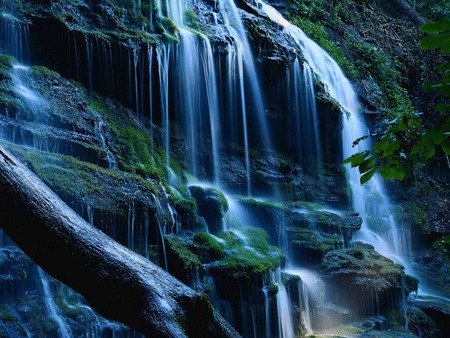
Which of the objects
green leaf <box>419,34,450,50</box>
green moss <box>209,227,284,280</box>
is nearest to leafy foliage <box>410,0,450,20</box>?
green moss <box>209,227,284,280</box>

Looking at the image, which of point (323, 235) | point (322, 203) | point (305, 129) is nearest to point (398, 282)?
point (323, 235)

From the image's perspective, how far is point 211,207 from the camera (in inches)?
343

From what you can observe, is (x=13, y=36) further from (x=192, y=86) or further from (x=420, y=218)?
(x=420, y=218)

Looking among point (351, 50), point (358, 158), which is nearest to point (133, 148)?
point (358, 158)

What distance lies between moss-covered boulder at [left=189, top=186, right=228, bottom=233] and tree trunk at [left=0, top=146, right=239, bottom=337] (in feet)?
21.3

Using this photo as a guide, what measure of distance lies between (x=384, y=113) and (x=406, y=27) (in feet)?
26.3

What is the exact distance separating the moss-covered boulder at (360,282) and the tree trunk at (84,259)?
7.78m

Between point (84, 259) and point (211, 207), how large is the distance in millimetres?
6911

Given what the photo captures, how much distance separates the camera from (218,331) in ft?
6.61

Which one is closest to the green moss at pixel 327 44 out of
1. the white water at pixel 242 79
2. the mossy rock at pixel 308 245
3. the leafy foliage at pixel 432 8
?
the white water at pixel 242 79

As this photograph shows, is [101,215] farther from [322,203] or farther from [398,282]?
[322,203]

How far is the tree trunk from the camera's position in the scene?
5.79 feet

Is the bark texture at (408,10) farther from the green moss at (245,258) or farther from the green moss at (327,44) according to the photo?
the green moss at (245,258)

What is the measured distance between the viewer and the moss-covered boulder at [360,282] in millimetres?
9305
